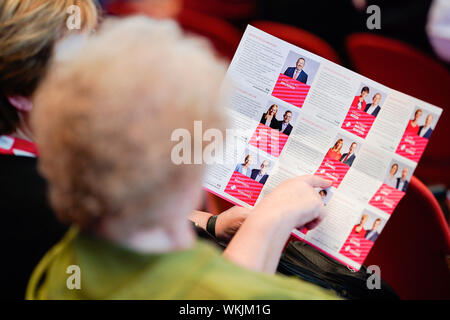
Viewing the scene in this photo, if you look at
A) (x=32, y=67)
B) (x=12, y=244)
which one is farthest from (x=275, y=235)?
(x=32, y=67)

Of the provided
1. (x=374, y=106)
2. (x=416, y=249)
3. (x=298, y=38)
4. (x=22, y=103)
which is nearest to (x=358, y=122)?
(x=374, y=106)

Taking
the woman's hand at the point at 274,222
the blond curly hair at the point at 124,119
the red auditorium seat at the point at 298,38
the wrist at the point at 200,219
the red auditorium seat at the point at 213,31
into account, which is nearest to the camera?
the blond curly hair at the point at 124,119

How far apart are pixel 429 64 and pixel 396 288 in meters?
0.79

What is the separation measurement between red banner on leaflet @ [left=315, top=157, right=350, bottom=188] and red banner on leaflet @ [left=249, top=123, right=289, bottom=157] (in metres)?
0.11

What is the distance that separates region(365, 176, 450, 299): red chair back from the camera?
1045 mm

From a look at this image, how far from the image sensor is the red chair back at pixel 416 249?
1.04 metres

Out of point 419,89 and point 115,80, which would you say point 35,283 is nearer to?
point 115,80

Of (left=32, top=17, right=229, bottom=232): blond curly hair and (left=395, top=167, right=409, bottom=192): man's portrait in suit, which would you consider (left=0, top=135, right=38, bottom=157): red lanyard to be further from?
(left=395, top=167, right=409, bottom=192): man's portrait in suit

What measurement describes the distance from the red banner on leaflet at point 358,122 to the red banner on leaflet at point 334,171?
0.08m

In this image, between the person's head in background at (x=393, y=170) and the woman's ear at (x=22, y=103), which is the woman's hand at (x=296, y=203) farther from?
the woman's ear at (x=22, y=103)

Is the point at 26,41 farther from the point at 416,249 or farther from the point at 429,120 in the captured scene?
the point at 416,249

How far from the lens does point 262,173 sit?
40.2 inches

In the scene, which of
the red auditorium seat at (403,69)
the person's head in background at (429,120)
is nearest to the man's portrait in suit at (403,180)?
the person's head in background at (429,120)

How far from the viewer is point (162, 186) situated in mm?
542
